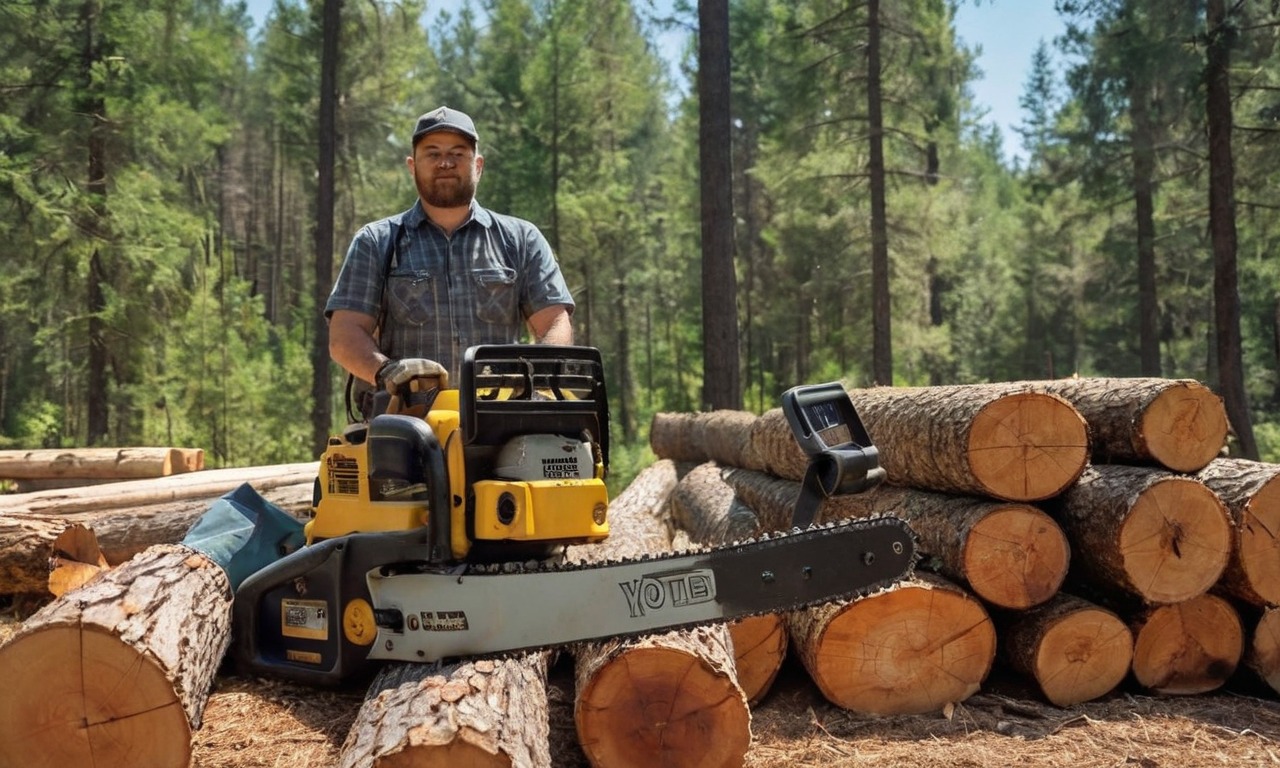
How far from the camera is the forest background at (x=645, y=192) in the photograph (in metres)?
14.1

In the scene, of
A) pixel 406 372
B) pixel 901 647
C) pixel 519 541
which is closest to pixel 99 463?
pixel 406 372

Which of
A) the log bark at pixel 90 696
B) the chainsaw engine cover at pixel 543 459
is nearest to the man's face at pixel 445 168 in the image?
the chainsaw engine cover at pixel 543 459

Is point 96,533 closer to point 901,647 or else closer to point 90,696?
point 90,696

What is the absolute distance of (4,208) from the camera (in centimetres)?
1438

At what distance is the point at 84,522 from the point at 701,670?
4579 mm

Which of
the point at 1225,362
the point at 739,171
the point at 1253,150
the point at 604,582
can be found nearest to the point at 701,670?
the point at 604,582

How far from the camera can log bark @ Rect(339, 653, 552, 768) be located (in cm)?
229

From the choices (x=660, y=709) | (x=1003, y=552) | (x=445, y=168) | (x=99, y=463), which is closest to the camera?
(x=660, y=709)

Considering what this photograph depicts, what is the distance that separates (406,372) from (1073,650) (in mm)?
3139

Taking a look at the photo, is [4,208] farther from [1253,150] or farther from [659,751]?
[1253,150]

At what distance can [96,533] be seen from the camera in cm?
571

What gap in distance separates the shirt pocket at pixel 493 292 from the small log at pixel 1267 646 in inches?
148

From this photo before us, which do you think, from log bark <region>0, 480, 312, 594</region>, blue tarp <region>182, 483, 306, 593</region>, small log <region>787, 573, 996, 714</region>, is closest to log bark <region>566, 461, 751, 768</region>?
small log <region>787, 573, 996, 714</region>

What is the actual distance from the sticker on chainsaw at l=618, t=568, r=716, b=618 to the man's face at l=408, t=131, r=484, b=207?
174 centimetres
